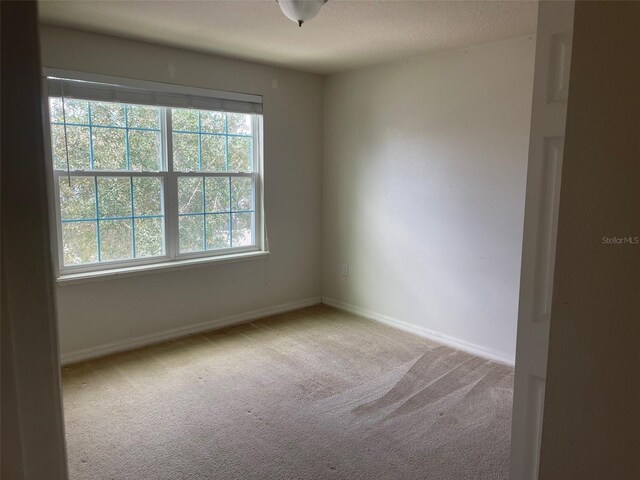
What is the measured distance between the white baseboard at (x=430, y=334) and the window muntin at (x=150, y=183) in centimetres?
113

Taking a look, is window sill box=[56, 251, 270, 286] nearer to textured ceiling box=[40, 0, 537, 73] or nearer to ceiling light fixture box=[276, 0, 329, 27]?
textured ceiling box=[40, 0, 537, 73]

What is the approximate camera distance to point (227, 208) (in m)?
4.14

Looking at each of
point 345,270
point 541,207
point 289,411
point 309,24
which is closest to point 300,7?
point 309,24

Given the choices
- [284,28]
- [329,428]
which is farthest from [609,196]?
[284,28]

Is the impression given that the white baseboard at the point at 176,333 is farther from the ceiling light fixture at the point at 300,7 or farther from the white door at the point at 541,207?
the white door at the point at 541,207

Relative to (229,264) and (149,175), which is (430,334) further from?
(149,175)

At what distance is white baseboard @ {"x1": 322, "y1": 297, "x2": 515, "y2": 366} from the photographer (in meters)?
3.52

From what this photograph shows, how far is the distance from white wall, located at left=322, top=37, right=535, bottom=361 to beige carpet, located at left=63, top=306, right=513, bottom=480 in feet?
1.47

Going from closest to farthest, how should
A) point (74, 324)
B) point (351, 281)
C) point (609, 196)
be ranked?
1. point (609, 196)
2. point (74, 324)
3. point (351, 281)

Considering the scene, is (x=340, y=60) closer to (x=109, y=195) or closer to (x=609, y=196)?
(x=109, y=195)

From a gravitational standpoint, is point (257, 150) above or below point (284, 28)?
below

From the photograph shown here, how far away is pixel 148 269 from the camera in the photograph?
3604 millimetres

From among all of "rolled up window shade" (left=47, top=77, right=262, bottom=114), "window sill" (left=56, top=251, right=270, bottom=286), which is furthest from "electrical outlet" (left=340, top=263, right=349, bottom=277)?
"rolled up window shade" (left=47, top=77, right=262, bottom=114)

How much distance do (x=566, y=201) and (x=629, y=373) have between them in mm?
328
